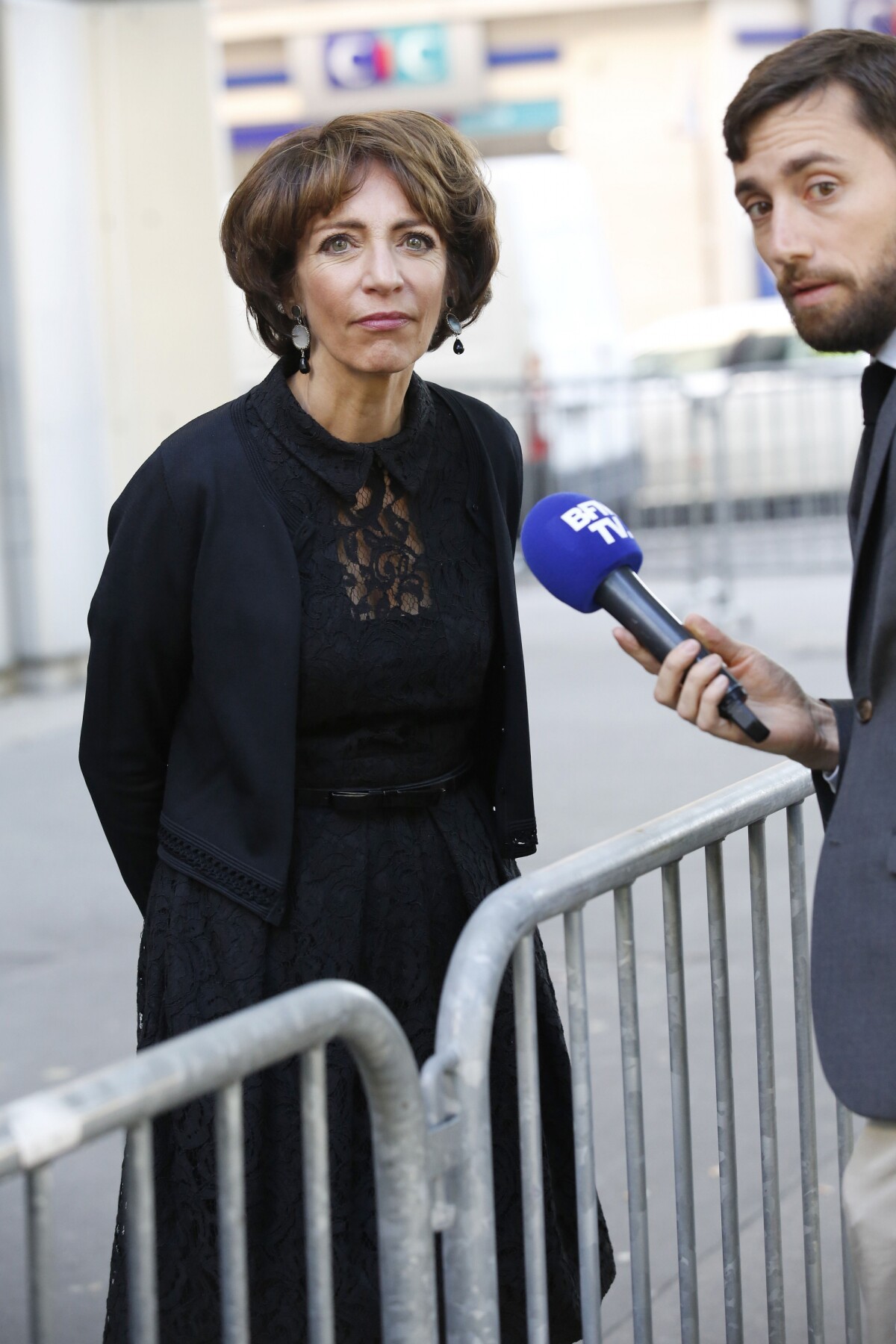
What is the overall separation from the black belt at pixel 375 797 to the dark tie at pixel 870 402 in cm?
85

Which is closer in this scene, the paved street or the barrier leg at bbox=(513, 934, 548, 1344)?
the barrier leg at bbox=(513, 934, 548, 1344)

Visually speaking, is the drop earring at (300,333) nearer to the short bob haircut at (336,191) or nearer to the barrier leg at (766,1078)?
the short bob haircut at (336,191)

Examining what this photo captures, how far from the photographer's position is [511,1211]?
8.96ft

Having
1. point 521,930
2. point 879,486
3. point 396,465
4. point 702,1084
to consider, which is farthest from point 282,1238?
point 702,1084

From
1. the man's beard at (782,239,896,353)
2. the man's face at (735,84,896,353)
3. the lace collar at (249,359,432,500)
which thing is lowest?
the lace collar at (249,359,432,500)

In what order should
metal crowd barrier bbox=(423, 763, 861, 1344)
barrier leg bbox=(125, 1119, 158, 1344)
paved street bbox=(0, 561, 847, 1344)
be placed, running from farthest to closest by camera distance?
1. paved street bbox=(0, 561, 847, 1344)
2. metal crowd barrier bbox=(423, 763, 861, 1344)
3. barrier leg bbox=(125, 1119, 158, 1344)

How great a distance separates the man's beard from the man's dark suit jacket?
0.07 m

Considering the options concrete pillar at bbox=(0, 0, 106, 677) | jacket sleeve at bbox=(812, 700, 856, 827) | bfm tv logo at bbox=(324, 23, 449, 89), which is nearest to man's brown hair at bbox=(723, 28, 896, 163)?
jacket sleeve at bbox=(812, 700, 856, 827)

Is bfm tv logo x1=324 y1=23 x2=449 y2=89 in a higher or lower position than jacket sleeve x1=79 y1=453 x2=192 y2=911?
higher

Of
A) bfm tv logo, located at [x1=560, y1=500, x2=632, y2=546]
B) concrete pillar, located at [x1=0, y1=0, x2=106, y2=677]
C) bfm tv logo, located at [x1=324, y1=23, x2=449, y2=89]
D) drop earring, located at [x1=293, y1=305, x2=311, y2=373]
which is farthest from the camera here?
bfm tv logo, located at [x1=324, y1=23, x2=449, y2=89]

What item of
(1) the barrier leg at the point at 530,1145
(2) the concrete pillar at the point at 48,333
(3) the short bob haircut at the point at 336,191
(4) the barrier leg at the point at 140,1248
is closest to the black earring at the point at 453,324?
(3) the short bob haircut at the point at 336,191

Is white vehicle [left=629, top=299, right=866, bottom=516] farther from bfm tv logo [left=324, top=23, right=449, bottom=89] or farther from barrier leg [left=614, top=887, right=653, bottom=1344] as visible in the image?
bfm tv logo [left=324, top=23, right=449, bottom=89]

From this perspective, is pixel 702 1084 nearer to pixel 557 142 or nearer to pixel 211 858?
pixel 211 858

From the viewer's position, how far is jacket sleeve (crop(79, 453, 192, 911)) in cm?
267
